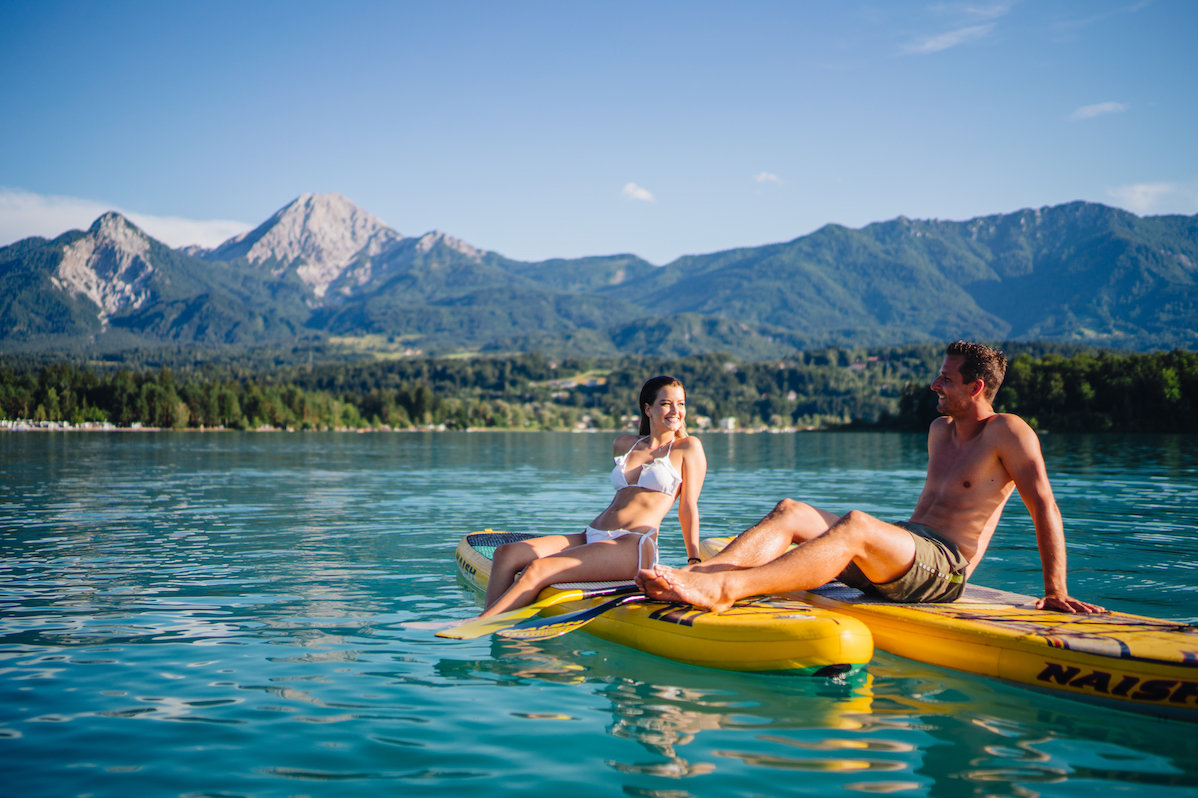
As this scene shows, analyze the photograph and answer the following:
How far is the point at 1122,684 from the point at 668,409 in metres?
4.42

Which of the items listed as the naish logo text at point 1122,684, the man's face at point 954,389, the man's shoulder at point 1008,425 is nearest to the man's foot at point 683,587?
the naish logo text at point 1122,684

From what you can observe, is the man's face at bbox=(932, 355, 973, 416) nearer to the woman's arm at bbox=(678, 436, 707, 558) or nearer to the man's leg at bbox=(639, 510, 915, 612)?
the man's leg at bbox=(639, 510, 915, 612)

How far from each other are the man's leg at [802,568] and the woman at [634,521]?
1.30 metres

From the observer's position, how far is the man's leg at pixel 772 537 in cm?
759

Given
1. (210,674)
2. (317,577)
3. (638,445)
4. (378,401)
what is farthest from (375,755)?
(378,401)

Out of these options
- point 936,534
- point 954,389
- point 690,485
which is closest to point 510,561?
point 690,485

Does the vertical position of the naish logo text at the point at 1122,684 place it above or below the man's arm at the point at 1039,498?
below

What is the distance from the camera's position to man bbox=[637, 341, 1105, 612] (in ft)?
24.3

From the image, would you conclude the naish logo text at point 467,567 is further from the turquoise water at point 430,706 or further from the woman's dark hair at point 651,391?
the woman's dark hair at point 651,391

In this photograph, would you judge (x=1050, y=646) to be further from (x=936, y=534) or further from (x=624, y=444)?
(x=624, y=444)

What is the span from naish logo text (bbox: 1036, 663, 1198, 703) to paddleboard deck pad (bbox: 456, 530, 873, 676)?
1.40 m

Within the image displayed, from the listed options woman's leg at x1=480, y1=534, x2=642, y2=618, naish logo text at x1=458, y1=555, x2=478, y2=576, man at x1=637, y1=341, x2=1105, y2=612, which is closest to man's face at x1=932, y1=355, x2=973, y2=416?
man at x1=637, y1=341, x2=1105, y2=612

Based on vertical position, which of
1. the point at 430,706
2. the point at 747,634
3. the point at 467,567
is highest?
the point at 747,634

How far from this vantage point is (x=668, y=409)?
8.81 metres
